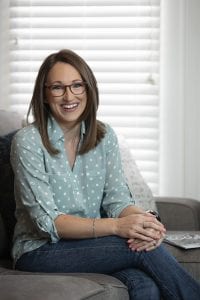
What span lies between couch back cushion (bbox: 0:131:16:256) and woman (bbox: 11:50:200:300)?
0.52ft

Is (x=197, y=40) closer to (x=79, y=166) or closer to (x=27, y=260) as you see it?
(x=79, y=166)

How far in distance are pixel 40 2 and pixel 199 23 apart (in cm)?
84

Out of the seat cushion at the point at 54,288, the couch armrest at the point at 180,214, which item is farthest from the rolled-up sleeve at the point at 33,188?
the couch armrest at the point at 180,214

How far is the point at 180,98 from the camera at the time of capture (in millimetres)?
3379

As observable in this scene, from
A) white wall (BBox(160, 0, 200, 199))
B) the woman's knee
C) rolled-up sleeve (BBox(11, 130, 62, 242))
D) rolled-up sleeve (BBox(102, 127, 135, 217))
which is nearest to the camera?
the woman's knee

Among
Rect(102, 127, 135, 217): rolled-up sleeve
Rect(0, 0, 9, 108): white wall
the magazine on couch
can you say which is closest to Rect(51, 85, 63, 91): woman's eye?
Rect(102, 127, 135, 217): rolled-up sleeve

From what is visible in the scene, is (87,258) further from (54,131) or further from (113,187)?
(54,131)

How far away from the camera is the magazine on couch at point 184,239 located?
229cm

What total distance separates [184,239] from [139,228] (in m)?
0.31

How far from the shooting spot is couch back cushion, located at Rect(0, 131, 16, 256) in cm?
242

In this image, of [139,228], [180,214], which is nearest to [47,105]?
[139,228]

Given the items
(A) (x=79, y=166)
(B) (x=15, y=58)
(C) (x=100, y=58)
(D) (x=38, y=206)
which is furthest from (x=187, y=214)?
(B) (x=15, y=58)

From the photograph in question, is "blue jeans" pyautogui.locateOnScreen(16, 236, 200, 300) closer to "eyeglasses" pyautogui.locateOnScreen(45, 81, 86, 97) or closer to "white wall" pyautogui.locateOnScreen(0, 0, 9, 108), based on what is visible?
"eyeglasses" pyautogui.locateOnScreen(45, 81, 86, 97)

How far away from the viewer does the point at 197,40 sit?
332 cm
